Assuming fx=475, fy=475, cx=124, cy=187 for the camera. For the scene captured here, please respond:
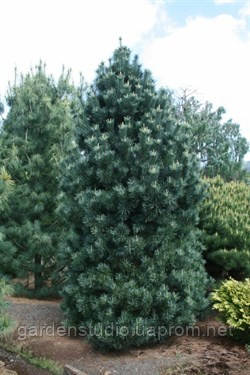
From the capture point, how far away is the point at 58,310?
736 cm

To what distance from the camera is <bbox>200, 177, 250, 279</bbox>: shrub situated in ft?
22.6

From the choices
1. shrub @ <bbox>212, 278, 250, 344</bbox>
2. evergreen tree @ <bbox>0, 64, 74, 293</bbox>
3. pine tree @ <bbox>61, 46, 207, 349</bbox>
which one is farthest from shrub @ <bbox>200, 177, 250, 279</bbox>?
evergreen tree @ <bbox>0, 64, 74, 293</bbox>

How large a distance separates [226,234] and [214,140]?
14942 millimetres

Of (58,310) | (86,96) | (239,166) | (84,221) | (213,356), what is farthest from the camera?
(239,166)

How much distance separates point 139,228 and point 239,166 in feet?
53.3

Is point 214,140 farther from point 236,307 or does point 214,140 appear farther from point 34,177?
point 236,307

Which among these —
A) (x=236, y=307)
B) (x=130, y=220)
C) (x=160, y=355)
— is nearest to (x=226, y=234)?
(x=236, y=307)

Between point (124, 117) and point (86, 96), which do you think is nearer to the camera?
point (124, 117)

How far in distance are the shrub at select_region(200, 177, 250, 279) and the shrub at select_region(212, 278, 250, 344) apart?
74 centimetres

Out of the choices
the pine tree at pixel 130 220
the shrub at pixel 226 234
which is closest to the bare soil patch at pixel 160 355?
the pine tree at pixel 130 220

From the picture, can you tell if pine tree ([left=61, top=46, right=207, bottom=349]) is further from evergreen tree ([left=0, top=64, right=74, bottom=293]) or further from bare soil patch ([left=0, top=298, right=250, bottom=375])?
evergreen tree ([left=0, top=64, right=74, bottom=293])

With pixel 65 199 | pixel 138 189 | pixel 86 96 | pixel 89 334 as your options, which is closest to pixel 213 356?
pixel 89 334

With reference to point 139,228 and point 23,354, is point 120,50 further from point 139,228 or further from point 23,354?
point 23,354

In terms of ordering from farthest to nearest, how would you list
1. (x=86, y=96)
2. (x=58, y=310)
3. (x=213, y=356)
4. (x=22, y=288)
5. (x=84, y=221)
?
(x=22, y=288) → (x=58, y=310) → (x=86, y=96) → (x=84, y=221) → (x=213, y=356)
